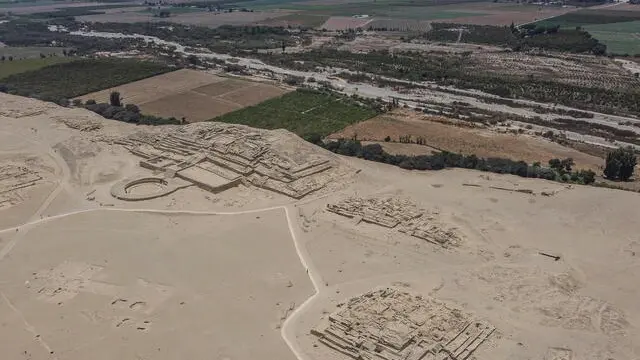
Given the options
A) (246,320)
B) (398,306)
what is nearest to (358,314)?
(398,306)

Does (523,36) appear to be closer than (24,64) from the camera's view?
No

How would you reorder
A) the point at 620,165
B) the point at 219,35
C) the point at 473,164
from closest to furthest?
the point at 620,165 < the point at 473,164 < the point at 219,35

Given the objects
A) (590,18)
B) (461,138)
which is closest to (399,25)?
(590,18)

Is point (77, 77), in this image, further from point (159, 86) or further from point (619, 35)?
point (619, 35)

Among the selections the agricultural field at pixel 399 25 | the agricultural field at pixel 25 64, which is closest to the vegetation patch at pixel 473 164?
the agricultural field at pixel 25 64

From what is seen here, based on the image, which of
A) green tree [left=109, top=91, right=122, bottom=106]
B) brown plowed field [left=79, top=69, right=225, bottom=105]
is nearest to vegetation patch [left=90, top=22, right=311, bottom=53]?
brown plowed field [left=79, top=69, right=225, bottom=105]

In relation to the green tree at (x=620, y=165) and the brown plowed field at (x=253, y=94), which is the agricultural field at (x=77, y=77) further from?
the green tree at (x=620, y=165)

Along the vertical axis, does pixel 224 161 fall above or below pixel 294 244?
above
